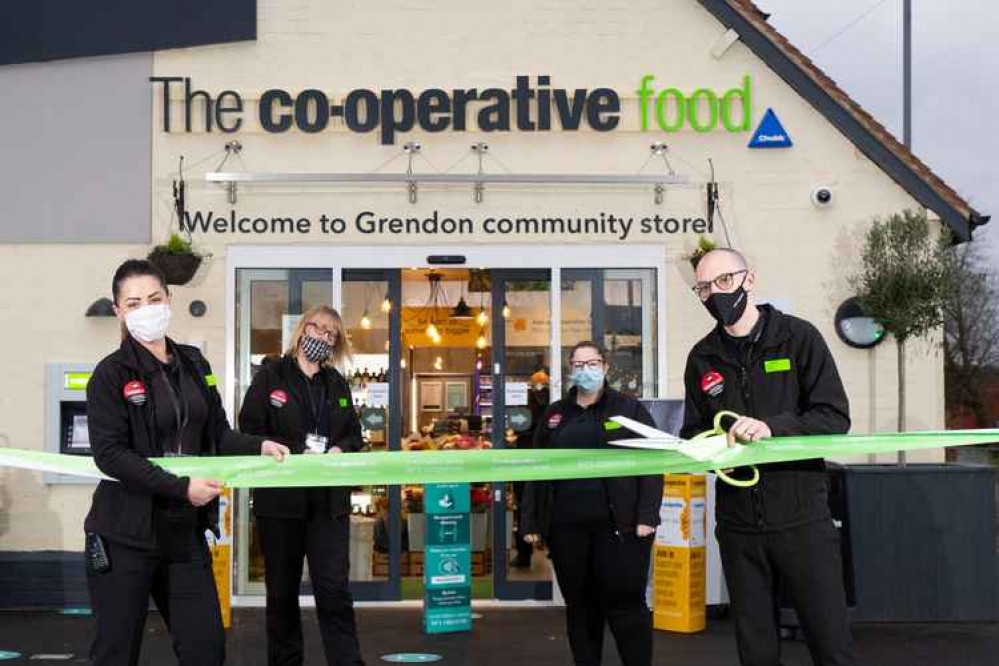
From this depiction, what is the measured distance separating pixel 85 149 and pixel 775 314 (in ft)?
22.1

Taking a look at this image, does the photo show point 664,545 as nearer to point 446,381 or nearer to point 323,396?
point 446,381

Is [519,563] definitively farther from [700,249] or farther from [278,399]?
[278,399]

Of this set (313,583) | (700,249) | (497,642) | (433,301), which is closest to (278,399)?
(313,583)

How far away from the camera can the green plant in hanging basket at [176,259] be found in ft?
31.6

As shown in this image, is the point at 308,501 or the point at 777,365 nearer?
the point at 777,365

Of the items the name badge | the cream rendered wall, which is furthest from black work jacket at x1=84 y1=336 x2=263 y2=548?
the cream rendered wall

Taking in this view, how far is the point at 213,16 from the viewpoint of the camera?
9.98 m

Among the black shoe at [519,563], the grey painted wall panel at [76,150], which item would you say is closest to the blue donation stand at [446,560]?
the black shoe at [519,563]

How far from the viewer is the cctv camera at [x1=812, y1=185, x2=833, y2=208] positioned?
32.6 feet

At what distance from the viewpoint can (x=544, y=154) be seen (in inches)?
395

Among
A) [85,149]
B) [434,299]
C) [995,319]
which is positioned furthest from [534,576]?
[995,319]

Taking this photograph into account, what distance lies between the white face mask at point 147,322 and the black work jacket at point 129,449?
0.18ft

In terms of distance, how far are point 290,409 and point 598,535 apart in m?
1.69

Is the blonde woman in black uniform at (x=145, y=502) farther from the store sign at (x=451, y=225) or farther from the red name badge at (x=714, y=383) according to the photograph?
the store sign at (x=451, y=225)
